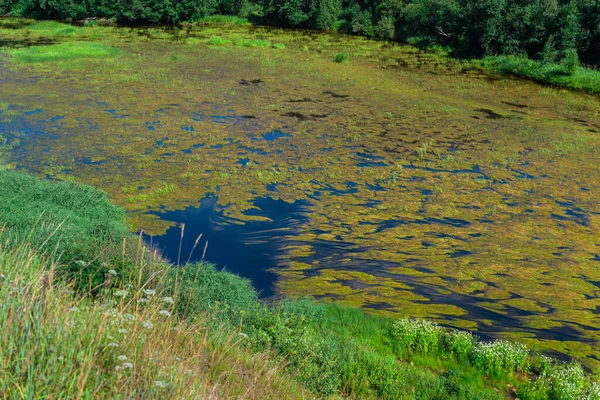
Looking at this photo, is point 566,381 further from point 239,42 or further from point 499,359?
point 239,42

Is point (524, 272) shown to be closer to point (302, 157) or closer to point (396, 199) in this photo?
point (396, 199)

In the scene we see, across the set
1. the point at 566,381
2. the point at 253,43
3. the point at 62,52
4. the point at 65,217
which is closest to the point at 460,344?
the point at 566,381

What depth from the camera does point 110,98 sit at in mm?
20766

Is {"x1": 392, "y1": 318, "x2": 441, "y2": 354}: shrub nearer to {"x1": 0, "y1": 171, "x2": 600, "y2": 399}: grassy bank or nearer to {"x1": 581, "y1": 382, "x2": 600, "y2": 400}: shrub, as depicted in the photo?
{"x1": 0, "y1": 171, "x2": 600, "y2": 399}: grassy bank

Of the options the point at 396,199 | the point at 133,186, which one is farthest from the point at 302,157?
the point at 133,186

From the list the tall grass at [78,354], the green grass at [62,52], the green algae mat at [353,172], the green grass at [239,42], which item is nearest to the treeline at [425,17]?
the green algae mat at [353,172]

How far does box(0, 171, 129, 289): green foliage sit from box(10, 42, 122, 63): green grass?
58.5ft

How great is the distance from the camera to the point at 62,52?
28531mm

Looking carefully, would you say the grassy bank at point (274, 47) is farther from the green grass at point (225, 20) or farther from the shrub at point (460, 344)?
the shrub at point (460, 344)

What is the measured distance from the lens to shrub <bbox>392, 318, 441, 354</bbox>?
315 inches

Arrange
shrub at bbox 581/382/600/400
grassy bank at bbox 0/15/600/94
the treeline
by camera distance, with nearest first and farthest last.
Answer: shrub at bbox 581/382/600/400, grassy bank at bbox 0/15/600/94, the treeline

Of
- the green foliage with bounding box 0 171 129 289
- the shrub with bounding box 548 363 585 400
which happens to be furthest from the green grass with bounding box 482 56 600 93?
the green foliage with bounding box 0 171 129 289

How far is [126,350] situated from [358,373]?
406 cm

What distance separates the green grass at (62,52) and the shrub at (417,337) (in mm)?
25446
